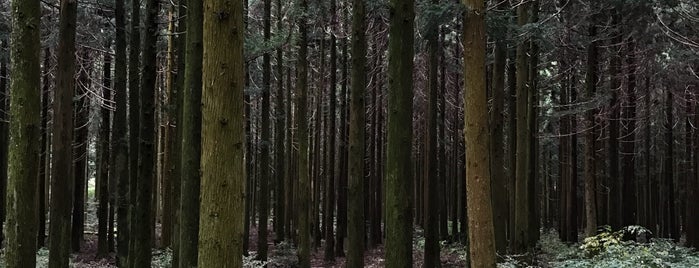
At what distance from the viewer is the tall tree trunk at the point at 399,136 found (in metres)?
7.53

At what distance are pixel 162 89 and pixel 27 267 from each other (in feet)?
54.5

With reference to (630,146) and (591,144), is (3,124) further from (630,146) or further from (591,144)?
(630,146)

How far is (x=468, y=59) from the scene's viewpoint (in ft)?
19.9

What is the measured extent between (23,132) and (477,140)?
4293 millimetres

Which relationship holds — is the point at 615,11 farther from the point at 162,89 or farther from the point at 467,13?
the point at 162,89

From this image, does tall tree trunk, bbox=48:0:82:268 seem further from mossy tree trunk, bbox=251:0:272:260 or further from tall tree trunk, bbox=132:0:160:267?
mossy tree trunk, bbox=251:0:272:260

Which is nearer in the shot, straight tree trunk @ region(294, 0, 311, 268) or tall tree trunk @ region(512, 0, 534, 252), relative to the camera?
tall tree trunk @ region(512, 0, 534, 252)

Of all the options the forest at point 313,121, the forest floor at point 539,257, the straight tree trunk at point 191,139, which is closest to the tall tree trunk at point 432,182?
the forest at point 313,121

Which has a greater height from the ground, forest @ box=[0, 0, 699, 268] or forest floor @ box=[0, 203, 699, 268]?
forest @ box=[0, 0, 699, 268]

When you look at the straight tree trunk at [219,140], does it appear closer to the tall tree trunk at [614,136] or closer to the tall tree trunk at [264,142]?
the tall tree trunk at [264,142]

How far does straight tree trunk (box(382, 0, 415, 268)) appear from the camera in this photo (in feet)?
24.7

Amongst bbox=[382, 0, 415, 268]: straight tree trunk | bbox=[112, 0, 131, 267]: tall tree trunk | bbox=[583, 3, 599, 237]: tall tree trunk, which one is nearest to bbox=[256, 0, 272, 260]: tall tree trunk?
bbox=[112, 0, 131, 267]: tall tree trunk

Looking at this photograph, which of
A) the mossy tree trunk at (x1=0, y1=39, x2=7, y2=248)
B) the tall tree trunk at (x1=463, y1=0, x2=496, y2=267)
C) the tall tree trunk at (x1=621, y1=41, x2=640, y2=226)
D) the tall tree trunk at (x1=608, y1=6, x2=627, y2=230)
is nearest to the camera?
the tall tree trunk at (x1=463, y1=0, x2=496, y2=267)

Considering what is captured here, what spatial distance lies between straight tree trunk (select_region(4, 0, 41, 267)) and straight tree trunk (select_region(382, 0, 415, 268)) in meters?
4.01
